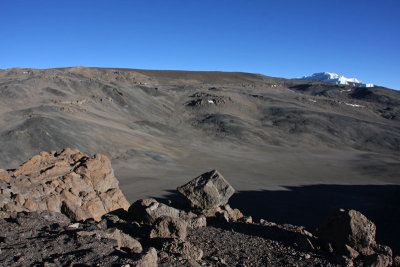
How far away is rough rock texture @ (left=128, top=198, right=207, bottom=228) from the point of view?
28.1ft

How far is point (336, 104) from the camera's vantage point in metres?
66.1

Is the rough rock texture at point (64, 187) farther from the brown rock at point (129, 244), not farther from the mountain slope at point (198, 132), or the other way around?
the mountain slope at point (198, 132)

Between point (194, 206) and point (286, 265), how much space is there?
15.0 feet

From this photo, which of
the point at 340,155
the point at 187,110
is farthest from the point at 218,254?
the point at 187,110

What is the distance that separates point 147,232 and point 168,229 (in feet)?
2.95

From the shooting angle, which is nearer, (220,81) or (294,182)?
(294,182)

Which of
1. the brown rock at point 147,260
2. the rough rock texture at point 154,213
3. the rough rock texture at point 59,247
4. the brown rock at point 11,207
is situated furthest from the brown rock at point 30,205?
the brown rock at point 147,260

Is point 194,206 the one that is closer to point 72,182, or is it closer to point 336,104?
point 72,182

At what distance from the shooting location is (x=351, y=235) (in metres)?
7.02

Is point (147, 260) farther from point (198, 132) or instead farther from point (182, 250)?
point (198, 132)

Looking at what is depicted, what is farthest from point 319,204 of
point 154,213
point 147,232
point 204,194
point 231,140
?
point 231,140

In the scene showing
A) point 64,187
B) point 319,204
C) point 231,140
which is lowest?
point 319,204

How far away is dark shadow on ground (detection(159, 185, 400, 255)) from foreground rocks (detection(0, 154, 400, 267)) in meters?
7.44

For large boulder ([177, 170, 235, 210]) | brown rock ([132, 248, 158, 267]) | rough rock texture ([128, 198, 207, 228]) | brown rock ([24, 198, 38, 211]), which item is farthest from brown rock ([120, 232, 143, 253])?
large boulder ([177, 170, 235, 210])
